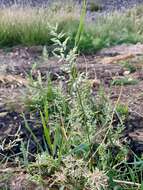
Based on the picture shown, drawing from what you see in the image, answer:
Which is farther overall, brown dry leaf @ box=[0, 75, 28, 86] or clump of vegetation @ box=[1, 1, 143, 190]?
brown dry leaf @ box=[0, 75, 28, 86]

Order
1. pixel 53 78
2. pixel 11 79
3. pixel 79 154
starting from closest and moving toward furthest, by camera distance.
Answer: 1. pixel 79 154
2. pixel 11 79
3. pixel 53 78

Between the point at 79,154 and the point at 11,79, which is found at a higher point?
the point at 79,154

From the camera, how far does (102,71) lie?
4453 mm

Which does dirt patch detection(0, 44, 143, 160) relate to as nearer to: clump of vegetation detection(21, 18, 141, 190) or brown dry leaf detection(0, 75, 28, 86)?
brown dry leaf detection(0, 75, 28, 86)

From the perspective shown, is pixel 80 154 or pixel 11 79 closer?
pixel 80 154

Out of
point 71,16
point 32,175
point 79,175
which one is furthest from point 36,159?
point 71,16

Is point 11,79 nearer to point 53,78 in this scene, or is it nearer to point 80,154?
point 53,78

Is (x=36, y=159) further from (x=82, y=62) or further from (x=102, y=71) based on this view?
(x=82, y=62)

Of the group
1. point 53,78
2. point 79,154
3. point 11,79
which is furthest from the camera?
point 53,78

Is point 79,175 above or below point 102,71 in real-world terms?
above

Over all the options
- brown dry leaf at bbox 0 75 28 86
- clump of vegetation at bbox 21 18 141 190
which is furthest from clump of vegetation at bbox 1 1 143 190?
brown dry leaf at bbox 0 75 28 86

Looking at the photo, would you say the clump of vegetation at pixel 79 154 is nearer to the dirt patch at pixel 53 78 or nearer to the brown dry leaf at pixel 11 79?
the dirt patch at pixel 53 78

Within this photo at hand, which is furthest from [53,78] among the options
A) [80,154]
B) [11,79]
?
→ [80,154]

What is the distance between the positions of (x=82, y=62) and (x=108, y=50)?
47.2 inches
